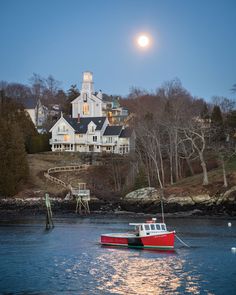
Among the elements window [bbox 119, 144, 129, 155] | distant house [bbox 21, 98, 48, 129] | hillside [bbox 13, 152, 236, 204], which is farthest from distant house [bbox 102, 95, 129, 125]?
hillside [bbox 13, 152, 236, 204]

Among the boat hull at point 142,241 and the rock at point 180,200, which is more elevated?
the rock at point 180,200

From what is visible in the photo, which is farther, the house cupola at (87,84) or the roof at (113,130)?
the house cupola at (87,84)

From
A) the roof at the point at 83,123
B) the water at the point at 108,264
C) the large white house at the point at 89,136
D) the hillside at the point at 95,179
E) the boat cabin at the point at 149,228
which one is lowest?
the water at the point at 108,264

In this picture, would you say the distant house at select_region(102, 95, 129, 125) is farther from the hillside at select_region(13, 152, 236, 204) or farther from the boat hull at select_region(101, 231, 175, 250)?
the boat hull at select_region(101, 231, 175, 250)

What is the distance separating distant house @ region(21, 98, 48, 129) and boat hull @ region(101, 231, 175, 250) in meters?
98.8

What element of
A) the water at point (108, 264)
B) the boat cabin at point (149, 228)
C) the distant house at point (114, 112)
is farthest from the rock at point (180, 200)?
the distant house at point (114, 112)

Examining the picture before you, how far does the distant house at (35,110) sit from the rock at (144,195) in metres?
62.9

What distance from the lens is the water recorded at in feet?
118

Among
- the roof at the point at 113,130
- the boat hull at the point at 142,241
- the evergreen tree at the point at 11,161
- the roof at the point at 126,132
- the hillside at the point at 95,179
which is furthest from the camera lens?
the roof at the point at 113,130

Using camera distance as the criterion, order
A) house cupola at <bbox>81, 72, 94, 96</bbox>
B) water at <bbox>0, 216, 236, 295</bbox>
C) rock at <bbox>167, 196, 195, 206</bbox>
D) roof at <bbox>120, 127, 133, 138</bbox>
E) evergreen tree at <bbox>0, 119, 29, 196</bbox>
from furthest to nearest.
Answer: house cupola at <bbox>81, 72, 94, 96</bbox>, roof at <bbox>120, 127, 133, 138</bbox>, evergreen tree at <bbox>0, 119, 29, 196</bbox>, rock at <bbox>167, 196, 195, 206</bbox>, water at <bbox>0, 216, 236, 295</bbox>

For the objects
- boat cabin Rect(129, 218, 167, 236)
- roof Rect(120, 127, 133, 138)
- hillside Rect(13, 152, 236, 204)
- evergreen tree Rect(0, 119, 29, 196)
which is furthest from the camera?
roof Rect(120, 127, 133, 138)

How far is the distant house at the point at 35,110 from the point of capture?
150 meters

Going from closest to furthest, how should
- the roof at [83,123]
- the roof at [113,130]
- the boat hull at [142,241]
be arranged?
the boat hull at [142,241], the roof at [83,123], the roof at [113,130]

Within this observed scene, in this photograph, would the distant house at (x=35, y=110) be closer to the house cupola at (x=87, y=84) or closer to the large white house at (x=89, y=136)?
the house cupola at (x=87, y=84)
